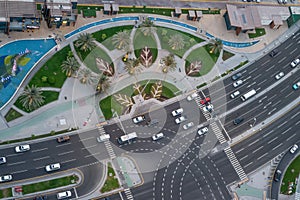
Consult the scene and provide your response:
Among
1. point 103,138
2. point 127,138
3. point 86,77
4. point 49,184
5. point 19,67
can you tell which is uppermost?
point 19,67

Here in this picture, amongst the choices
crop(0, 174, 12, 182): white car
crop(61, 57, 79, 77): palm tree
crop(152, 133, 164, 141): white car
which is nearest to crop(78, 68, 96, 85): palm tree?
crop(61, 57, 79, 77): palm tree

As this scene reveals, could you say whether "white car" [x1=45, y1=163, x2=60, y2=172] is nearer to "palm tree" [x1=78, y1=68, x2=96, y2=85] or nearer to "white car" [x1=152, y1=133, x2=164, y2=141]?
"palm tree" [x1=78, y1=68, x2=96, y2=85]

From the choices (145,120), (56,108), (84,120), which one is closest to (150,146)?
(145,120)

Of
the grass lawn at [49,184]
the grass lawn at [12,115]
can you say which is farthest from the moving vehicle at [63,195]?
the grass lawn at [12,115]

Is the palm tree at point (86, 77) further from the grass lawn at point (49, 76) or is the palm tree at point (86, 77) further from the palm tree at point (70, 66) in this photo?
the grass lawn at point (49, 76)

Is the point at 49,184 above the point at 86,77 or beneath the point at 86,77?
beneath

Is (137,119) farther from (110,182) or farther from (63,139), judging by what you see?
(63,139)

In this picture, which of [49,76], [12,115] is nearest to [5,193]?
[12,115]

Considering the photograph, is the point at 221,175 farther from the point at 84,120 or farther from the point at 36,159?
the point at 36,159
